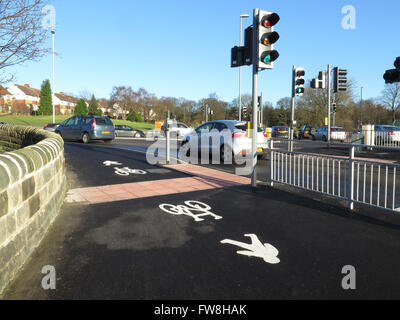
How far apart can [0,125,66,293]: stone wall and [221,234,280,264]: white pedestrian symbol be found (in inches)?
87.9

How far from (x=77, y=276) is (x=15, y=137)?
9.62m

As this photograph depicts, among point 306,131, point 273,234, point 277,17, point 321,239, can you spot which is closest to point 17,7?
point 277,17

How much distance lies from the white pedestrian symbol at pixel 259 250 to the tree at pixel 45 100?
87527 millimetres

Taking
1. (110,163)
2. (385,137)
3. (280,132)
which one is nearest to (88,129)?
(110,163)

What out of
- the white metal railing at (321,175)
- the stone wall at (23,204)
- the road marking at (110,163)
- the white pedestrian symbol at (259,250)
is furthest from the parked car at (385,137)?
the stone wall at (23,204)

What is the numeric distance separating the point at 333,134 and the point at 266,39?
2378cm

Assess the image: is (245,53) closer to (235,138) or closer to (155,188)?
(155,188)

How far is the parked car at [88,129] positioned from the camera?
62.4 feet

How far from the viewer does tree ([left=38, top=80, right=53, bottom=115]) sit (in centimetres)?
8150

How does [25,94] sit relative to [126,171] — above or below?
above

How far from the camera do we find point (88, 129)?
19078mm
